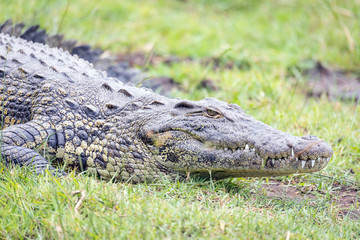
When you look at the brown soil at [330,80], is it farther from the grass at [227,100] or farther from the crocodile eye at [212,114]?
the crocodile eye at [212,114]

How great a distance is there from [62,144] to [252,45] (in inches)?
240

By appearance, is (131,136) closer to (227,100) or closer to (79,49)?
(227,100)

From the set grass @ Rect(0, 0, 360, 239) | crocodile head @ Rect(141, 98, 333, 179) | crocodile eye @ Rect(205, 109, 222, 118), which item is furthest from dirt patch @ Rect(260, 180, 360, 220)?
crocodile eye @ Rect(205, 109, 222, 118)

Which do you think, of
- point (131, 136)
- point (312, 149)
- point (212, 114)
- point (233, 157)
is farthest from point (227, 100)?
point (312, 149)

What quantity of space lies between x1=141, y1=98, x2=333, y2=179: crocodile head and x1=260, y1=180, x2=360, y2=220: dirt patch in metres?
0.43

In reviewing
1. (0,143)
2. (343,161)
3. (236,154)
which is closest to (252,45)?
(343,161)

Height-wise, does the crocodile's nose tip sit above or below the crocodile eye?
below

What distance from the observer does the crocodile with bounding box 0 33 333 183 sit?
330 cm

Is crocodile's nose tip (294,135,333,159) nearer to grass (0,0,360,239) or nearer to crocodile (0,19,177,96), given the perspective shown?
grass (0,0,360,239)

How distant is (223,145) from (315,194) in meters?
1.01

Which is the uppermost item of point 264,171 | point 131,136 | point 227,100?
point 131,136

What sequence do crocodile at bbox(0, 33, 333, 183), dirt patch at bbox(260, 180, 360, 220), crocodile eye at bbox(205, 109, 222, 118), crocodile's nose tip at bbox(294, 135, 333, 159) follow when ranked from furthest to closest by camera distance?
crocodile eye at bbox(205, 109, 222, 118)
dirt patch at bbox(260, 180, 360, 220)
crocodile at bbox(0, 33, 333, 183)
crocodile's nose tip at bbox(294, 135, 333, 159)

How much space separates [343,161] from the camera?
4289mm

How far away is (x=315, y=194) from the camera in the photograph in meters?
3.74
